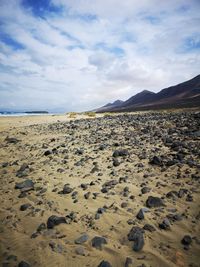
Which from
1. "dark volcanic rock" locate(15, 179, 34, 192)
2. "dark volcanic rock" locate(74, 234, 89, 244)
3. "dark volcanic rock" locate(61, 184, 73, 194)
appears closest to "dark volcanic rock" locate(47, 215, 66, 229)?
"dark volcanic rock" locate(74, 234, 89, 244)

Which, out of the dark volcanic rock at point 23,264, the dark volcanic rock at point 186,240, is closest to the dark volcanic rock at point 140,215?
the dark volcanic rock at point 186,240

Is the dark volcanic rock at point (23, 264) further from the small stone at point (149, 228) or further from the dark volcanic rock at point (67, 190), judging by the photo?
the dark volcanic rock at point (67, 190)

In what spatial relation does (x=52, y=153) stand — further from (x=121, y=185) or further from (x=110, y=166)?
(x=121, y=185)

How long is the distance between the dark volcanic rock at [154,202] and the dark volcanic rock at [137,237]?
859 mm

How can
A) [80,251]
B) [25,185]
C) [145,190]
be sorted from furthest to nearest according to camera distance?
1. [25,185]
2. [145,190]
3. [80,251]

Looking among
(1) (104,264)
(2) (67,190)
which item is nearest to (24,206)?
(2) (67,190)

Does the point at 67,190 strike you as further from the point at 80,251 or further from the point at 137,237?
the point at 137,237

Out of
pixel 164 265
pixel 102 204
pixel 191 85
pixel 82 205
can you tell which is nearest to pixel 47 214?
pixel 82 205

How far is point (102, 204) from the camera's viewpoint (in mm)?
4934

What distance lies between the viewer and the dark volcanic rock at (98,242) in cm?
359

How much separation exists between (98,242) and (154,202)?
1719mm

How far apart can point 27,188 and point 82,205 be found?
2.04 m

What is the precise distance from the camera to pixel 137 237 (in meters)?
3.66

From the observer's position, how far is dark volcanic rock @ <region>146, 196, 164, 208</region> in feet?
15.2
